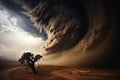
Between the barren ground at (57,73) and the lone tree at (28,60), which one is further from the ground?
the lone tree at (28,60)

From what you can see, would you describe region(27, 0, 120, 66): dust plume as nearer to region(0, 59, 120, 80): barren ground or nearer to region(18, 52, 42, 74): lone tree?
region(0, 59, 120, 80): barren ground

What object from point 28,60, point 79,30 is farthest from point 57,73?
point 79,30

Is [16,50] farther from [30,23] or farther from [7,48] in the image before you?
[30,23]

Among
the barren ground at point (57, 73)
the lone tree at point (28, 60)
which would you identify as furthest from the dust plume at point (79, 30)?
the lone tree at point (28, 60)

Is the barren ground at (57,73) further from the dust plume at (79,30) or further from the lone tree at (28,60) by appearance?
the dust plume at (79,30)

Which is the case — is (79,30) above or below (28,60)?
above

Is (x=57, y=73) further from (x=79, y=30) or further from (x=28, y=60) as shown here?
(x=79, y=30)

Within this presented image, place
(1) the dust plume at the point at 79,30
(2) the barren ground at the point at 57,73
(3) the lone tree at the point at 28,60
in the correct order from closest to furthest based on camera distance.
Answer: (2) the barren ground at the point at 57,73, (3) the lone tree at the point at 28,60, (1) the dust plume at the point at 79,30

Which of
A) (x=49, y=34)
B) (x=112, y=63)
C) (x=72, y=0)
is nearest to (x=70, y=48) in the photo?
(x=49, y=34)

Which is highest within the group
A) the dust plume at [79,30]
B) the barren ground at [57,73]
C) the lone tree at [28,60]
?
the dust plume at [79,30]

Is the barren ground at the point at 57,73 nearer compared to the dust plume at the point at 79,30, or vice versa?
the barren ground at the point at 57,73

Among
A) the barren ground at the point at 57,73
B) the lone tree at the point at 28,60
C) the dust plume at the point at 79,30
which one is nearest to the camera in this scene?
the barren ground at the point at 57,73

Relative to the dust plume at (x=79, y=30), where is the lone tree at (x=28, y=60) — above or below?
below
